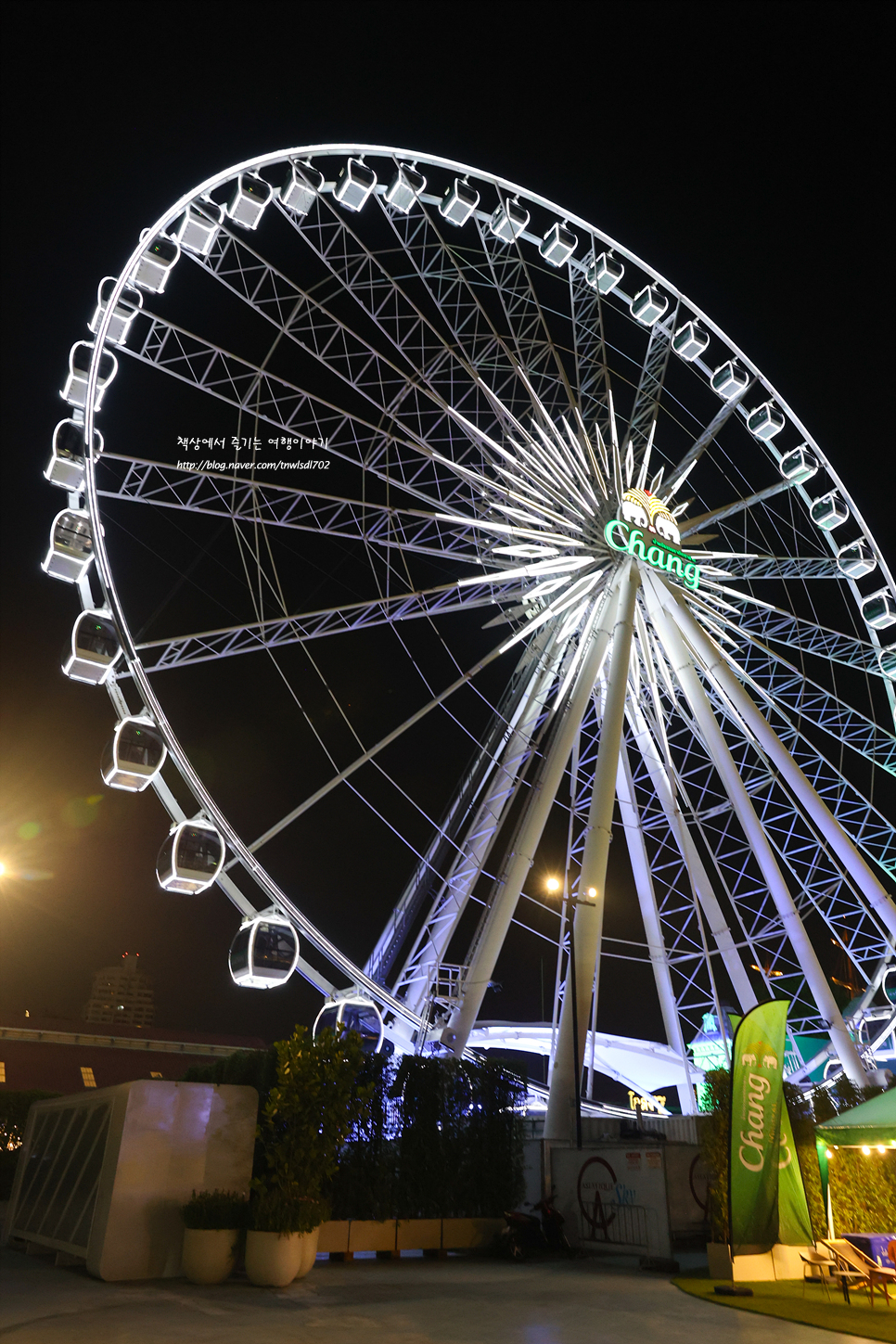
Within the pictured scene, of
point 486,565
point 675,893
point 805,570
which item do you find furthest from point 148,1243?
point 805,570

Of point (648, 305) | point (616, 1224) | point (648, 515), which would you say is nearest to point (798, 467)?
point (648, 515)

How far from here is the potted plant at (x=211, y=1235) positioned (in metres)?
11.0

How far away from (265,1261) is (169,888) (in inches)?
208

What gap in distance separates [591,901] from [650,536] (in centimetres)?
821

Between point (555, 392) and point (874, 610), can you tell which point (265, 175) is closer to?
point (555, 392)

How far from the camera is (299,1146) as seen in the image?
11.7m

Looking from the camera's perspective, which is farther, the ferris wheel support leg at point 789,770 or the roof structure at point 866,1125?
the ferris wheel support leg at point 789,770

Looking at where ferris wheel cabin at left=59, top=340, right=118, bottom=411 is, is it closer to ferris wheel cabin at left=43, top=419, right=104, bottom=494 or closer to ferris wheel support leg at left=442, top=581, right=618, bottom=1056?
ferris wheel cabin at left=43, top=419, right=104, bottom=494

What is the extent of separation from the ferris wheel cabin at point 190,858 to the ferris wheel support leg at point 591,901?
237 inches

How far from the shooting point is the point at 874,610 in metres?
24.9

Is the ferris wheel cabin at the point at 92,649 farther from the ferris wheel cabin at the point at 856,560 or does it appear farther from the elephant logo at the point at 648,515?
the ferris wheel cabin at the point at 856,560

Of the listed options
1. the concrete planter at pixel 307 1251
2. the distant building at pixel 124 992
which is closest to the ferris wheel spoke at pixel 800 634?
the concrete planter at pixel 307 1251

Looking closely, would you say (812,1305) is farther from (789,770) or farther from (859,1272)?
(789,770)

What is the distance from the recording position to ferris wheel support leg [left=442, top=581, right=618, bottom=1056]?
16.4m
